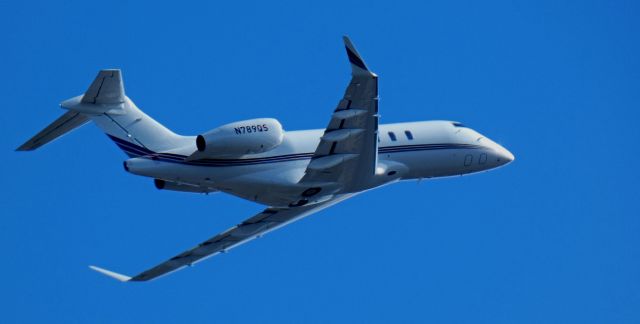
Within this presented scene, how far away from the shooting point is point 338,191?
40.4m

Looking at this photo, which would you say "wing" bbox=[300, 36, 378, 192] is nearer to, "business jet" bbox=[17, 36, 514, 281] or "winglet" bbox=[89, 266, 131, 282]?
"business jet" bbox=[17, 36, 514, 281]

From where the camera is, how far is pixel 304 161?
4022 centimetres

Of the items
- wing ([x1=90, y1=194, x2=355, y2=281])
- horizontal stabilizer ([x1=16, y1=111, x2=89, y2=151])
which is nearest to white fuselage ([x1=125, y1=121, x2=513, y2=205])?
horizontal stabilizer ([x1=16, y1=111, x2=89, y2=151])

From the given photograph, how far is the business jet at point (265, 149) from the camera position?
3738cm

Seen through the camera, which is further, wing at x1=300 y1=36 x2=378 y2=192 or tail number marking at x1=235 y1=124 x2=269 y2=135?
tail number marking at x1=235 y1=124 x2=269 y2=135

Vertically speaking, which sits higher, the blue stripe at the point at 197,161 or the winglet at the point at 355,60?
the winglet at the point at 355,60

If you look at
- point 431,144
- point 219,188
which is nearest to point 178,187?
point 219,188

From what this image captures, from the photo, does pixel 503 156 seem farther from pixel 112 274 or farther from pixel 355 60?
pixel 112 274

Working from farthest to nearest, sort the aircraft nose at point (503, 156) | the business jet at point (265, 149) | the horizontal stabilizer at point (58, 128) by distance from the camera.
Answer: the aircraft nose at point (503, 156) → the horizontal stabilizer at point (58, 128) → the business jet at point (265, 149)

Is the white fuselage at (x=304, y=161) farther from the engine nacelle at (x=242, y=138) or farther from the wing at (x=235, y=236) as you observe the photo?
the wing at (x=235, y=236)

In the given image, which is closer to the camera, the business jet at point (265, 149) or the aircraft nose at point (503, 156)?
the business jet at point (265, 149)

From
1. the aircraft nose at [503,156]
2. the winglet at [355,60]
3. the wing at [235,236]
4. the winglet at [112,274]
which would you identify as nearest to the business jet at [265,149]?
the winglet at [355,60]

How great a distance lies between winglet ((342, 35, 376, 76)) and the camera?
1363 inches

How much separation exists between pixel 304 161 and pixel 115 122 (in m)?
6.01
